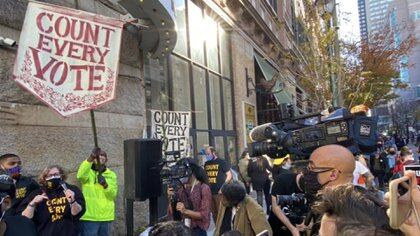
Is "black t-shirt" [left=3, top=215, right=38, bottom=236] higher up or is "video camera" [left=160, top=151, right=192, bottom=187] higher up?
"video camera" [left=160, top=151, right=192, bottom=187]

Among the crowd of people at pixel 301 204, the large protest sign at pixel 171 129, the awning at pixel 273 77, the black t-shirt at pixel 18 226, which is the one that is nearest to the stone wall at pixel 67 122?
the large protest sign at pixel 171 129

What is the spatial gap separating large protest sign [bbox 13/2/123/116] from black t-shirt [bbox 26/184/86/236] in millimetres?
821

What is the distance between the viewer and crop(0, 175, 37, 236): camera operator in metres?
3.35

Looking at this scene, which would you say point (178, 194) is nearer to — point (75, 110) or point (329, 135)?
point (75, 110)

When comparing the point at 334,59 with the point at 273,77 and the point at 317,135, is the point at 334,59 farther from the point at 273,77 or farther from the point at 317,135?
the point at 317,135

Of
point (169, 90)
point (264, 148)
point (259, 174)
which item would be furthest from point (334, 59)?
point (264, 148)

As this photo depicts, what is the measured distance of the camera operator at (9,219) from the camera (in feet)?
11.0

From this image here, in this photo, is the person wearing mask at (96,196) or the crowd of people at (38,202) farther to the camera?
the person wearing mask at (96,196)

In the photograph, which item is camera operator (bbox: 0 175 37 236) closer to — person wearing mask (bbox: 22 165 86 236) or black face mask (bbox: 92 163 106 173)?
person wearing mask (bbox: 22 165 86 236)

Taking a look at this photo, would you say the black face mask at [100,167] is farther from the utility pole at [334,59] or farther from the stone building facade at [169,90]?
the utility pole at [334,59]

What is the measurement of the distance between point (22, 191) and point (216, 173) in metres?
4.32

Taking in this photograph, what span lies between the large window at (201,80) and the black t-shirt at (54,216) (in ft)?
15.2

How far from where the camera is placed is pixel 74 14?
14.3 ft

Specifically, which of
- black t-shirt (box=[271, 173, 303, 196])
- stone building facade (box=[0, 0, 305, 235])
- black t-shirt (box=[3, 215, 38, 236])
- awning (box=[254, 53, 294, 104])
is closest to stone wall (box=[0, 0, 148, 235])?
stone building facade (box=[0, 0, 305, 235])
